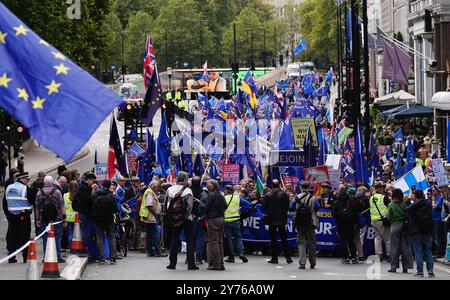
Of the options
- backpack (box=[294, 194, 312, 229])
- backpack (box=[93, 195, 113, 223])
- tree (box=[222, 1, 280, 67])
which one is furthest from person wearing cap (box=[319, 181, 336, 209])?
tree (box=[222, 1, 280, 67])

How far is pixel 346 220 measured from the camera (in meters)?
22.2

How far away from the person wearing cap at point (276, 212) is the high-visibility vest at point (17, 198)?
414cm

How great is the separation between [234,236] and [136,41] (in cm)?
13794

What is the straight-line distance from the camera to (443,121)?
4853 centimetres


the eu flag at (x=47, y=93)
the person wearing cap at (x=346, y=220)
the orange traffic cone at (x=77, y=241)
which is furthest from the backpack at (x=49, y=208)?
the eu flag at (x=47, y=93)

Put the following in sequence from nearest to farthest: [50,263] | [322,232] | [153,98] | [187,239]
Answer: [50,263] → [187,239] → [322,232] → [153,98]

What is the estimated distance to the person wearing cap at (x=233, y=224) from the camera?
22.2 m

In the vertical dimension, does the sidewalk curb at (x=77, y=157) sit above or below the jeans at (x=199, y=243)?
above

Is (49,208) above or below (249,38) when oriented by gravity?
below

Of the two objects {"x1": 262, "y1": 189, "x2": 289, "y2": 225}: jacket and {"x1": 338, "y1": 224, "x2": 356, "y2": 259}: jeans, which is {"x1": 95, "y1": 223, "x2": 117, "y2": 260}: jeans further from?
{"x1": 338, "y1": 224, "x2": 356, "y2": 259}: jeans

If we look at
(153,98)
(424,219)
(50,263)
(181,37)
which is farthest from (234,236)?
(181,37)

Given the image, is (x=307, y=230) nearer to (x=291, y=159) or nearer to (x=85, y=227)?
(x=85, y=227)

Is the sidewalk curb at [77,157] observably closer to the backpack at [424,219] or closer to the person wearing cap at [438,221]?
the person wearing cap at [438,221]
